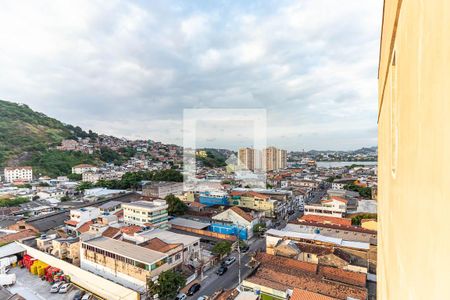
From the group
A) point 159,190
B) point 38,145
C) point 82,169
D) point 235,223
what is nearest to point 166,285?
point 235,223

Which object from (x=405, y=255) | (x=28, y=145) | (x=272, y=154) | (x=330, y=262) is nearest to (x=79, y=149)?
(x=28, y=145)

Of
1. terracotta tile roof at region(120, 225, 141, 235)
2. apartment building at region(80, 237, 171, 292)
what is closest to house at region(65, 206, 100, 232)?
terracotta tile roof at region(120, 225, 141, 235)

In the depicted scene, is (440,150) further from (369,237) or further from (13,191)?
(13,191)

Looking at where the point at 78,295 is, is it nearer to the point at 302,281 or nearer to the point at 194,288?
the point at 194,288

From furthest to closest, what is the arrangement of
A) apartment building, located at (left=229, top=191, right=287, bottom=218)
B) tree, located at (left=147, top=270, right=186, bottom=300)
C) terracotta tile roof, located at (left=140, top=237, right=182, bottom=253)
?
apartment building, located at (left=229, top=191, right=287, bottom=218), terracotta tile roof, located at (left=140, top=237, right=182, bottom=253), tree, located at (left=147, top=270, right=186, bottom=300)

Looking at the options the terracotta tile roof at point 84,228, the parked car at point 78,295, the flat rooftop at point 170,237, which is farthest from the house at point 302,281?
the terracotta tile roof at point 84,228

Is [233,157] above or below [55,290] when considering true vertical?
above

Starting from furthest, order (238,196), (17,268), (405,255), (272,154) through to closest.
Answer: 1. (272,154)
2. (238,196)
3. (17,268)
4. (405,255)

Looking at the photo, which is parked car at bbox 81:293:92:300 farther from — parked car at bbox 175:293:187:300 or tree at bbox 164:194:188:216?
tree at bbox 164:194:188:216
